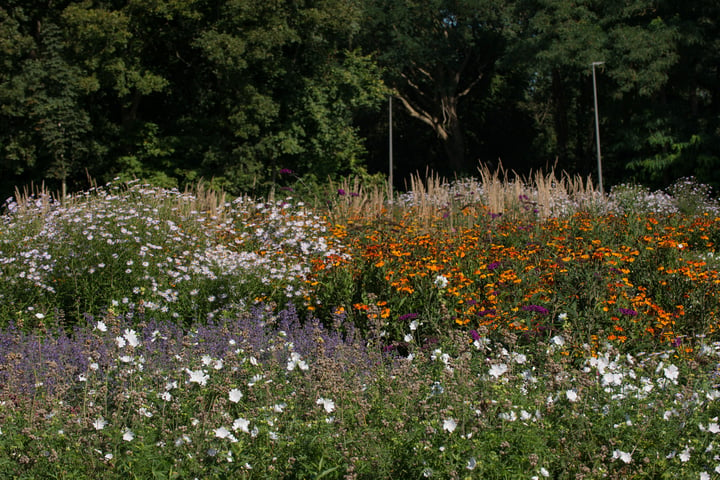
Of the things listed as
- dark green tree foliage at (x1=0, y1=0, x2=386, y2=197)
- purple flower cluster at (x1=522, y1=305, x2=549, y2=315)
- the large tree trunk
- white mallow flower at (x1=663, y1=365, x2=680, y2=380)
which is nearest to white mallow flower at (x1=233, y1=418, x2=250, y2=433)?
white mallow flower at (x1=663, y1=365, x2=680, y2=380)

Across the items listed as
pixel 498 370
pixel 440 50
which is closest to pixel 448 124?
pixel 440 50

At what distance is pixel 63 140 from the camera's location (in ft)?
53.6

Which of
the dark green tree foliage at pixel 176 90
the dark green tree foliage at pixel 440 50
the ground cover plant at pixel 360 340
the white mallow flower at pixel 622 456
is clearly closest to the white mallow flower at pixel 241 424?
the ground cover plant at pixel 360 340

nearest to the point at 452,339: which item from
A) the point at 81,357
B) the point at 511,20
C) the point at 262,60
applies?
the point at 81,357

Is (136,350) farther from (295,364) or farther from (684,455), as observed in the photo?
(684,455)

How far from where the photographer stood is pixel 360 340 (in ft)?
15.0

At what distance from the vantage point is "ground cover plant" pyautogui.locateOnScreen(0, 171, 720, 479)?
253 cm

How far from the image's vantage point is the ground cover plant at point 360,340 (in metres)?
2.53

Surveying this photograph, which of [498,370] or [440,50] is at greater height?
[440,50]

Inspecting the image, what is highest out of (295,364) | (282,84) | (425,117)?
(282,84)

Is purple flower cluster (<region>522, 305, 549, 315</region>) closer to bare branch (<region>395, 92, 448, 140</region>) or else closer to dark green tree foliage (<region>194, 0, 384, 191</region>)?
dark green tree foliage (<region>194, 0, 384, 191</region>)

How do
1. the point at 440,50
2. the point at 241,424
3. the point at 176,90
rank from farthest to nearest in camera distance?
the point at 440,50, the point at 176,90, the point at 241,424

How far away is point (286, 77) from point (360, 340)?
13953 mm

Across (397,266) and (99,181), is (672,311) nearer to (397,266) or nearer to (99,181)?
(397,266)
